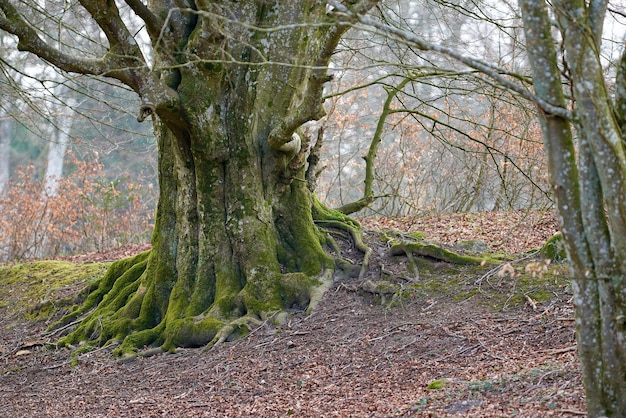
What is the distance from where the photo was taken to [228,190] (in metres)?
7.50

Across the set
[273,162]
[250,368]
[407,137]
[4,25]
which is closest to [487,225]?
[407,137]

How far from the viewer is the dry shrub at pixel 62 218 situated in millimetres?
14070

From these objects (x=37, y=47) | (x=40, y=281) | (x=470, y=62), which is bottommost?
(x=40, y=281)

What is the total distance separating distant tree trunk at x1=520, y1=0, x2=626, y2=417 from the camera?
125 inches

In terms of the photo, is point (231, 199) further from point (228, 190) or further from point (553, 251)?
point (553, 251)

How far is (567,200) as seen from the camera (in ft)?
11.0

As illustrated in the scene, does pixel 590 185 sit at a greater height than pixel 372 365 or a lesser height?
greater

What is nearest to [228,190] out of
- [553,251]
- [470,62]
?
[553,251]

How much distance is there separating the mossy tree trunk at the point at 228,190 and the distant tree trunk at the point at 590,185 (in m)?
3.60

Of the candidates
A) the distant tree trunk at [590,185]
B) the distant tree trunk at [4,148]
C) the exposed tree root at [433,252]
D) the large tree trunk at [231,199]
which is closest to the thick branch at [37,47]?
the large tree trunk at [231,199]

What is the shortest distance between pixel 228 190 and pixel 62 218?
825cm

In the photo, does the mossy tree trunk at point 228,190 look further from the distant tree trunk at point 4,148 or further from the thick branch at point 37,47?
the distant tree trunk at point 4,148

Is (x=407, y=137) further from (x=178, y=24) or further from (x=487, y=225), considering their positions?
(x=178, y=24)

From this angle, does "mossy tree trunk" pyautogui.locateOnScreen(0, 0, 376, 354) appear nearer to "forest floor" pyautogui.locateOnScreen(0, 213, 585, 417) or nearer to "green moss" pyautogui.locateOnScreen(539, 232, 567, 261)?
"forest floor" pyautogui.locateOnScreen(0, 213, 585, 417)
